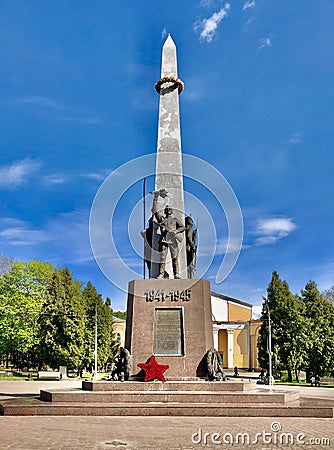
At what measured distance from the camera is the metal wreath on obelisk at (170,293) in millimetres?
12844

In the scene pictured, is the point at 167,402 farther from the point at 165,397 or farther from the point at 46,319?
the point at 46,319

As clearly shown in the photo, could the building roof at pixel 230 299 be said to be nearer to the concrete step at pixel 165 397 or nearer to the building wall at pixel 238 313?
the building wall at pixel 238 313

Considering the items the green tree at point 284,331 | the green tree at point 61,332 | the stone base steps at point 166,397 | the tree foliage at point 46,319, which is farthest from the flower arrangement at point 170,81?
the green tree at point 61,332

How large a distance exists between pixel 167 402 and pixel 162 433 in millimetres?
2788

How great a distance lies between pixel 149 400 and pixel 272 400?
286 centimetres

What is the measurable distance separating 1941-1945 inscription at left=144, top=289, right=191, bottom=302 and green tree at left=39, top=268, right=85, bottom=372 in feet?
90.1

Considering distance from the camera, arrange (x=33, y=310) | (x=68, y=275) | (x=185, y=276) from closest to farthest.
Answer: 1. (x=185, y=276)
2. (x=33, y=310)
3. (x=68, y=275)

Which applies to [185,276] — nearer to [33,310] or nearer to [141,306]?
[141,306]

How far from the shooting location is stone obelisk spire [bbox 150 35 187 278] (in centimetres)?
1579

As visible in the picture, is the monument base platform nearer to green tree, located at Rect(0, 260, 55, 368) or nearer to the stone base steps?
the stone base steps

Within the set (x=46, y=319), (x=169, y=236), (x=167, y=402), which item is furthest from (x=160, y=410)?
(x=46, y=319)

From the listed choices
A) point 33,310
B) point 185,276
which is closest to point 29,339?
point 33,310

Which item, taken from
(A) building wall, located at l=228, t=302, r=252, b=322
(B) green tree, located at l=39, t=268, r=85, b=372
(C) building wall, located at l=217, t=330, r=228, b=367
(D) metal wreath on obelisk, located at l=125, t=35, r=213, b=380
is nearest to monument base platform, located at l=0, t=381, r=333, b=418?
(D) metal wreath on obelisk, located at l=125, t=35, r=213, b=380

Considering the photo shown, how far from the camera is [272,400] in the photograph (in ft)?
36.2
